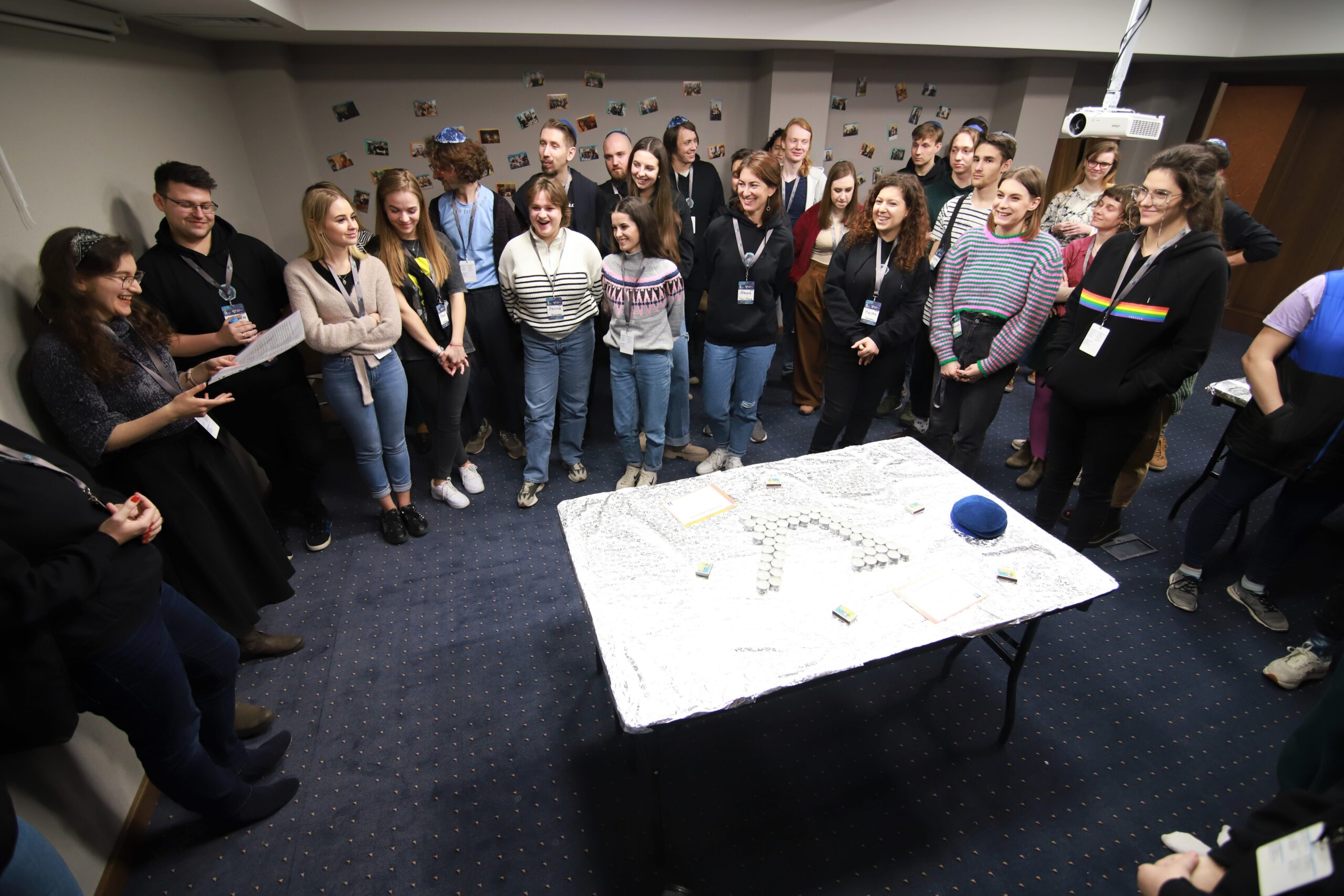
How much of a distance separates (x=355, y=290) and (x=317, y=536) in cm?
115

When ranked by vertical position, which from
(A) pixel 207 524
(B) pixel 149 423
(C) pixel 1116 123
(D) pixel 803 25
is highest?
(D) pixel 803 25

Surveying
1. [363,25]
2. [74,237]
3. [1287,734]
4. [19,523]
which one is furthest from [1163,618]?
[363,25]

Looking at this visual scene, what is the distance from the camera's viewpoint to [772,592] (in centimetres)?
150

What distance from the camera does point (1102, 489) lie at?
2256 millimetres

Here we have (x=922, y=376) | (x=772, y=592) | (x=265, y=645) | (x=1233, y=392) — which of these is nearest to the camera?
(x=772, y=592)

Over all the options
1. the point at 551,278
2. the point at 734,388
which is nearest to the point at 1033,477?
the point at 734,388

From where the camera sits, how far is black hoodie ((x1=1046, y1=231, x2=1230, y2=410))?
1.82 m

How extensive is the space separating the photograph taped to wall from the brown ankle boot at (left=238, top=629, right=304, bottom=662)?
3.31 m

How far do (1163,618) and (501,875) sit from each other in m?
2.53

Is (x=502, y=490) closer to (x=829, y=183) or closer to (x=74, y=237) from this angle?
(x=74, y=237)

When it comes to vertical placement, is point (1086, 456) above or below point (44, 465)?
below

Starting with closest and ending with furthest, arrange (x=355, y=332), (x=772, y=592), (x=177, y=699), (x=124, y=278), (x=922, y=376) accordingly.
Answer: (x=177, y=699) < (x=772, y=592) < (x=124, y=278) < (x=355, y=332) < (x=922, y=376)

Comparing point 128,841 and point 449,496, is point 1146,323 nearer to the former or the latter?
point 449,496

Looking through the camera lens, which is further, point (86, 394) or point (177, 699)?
point (86, 394)
